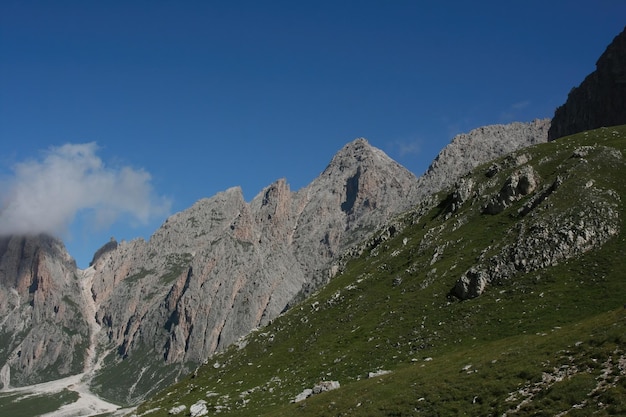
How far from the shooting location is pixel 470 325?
5978 centimetres

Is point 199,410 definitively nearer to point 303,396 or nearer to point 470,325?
point 303,396

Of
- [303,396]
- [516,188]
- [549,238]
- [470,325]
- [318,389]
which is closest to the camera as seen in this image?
[318,389]

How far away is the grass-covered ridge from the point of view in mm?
34062

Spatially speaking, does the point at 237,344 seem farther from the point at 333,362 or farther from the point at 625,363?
the point at 625,363

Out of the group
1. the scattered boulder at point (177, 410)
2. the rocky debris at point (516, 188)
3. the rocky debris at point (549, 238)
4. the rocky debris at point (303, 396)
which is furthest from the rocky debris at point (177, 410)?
the rocky debris at point (516, 188)

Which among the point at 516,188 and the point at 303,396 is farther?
the point at 516,188

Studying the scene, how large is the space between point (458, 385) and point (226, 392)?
148ft

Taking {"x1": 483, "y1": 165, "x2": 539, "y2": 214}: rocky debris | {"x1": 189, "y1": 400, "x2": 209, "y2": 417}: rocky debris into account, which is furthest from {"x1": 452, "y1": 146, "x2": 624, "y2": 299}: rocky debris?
{"x1": 189, "y1": 400, "x2": 209, "y2": 417}: rocky debris

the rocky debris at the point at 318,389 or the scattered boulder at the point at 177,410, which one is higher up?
the rocky debris at the point at 318,389

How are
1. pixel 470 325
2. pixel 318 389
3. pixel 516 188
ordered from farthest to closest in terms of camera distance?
pixel 516 188
pixel 470 325
pixel 318 389

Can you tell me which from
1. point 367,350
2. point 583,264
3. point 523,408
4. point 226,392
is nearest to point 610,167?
point 583,264

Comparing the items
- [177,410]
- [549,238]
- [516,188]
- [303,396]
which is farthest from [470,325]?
[177,410]

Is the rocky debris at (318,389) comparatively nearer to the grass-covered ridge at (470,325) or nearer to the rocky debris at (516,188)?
the grass-covered ridge at (470,325)

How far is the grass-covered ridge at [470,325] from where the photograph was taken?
34.1 meters
